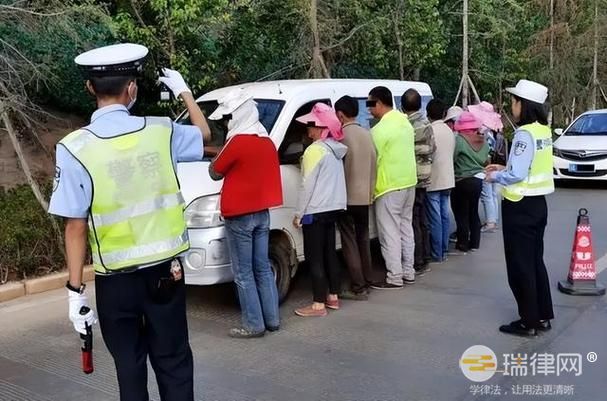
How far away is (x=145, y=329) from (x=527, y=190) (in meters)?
3.06

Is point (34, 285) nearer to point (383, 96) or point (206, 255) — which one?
point (206, 255)

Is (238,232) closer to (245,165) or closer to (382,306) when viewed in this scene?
(245,165)

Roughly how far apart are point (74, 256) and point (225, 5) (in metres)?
6.78

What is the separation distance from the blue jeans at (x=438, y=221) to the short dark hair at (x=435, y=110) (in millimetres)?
828

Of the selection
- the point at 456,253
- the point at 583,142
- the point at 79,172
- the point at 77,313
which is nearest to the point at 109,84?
the point at 79,172

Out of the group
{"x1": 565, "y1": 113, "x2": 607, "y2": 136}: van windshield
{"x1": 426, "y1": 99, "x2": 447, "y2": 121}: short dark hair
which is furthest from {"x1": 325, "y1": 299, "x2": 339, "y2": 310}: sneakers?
{"x1": 565, "y1": 113, "x2": 607, "y2": 136}: van windshield

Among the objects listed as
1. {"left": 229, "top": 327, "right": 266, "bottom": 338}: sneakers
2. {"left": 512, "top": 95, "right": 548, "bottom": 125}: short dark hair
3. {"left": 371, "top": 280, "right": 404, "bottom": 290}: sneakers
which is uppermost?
{"left": 512, "top": 95, "right": 548, "bottom": 125}: short dark hair

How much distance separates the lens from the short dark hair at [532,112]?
4.95 metres

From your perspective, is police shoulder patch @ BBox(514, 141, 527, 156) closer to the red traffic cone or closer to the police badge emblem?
the red traffic cone

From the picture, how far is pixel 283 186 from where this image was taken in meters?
5.91

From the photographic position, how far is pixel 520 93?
496 centimetres

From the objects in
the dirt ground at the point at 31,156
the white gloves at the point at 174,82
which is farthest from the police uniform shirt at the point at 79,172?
the dirt ground at the point at 31,156

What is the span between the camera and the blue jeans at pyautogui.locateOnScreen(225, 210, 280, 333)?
5.06 meters

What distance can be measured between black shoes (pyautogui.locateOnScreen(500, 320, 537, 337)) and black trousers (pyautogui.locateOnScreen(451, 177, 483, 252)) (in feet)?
9.31
